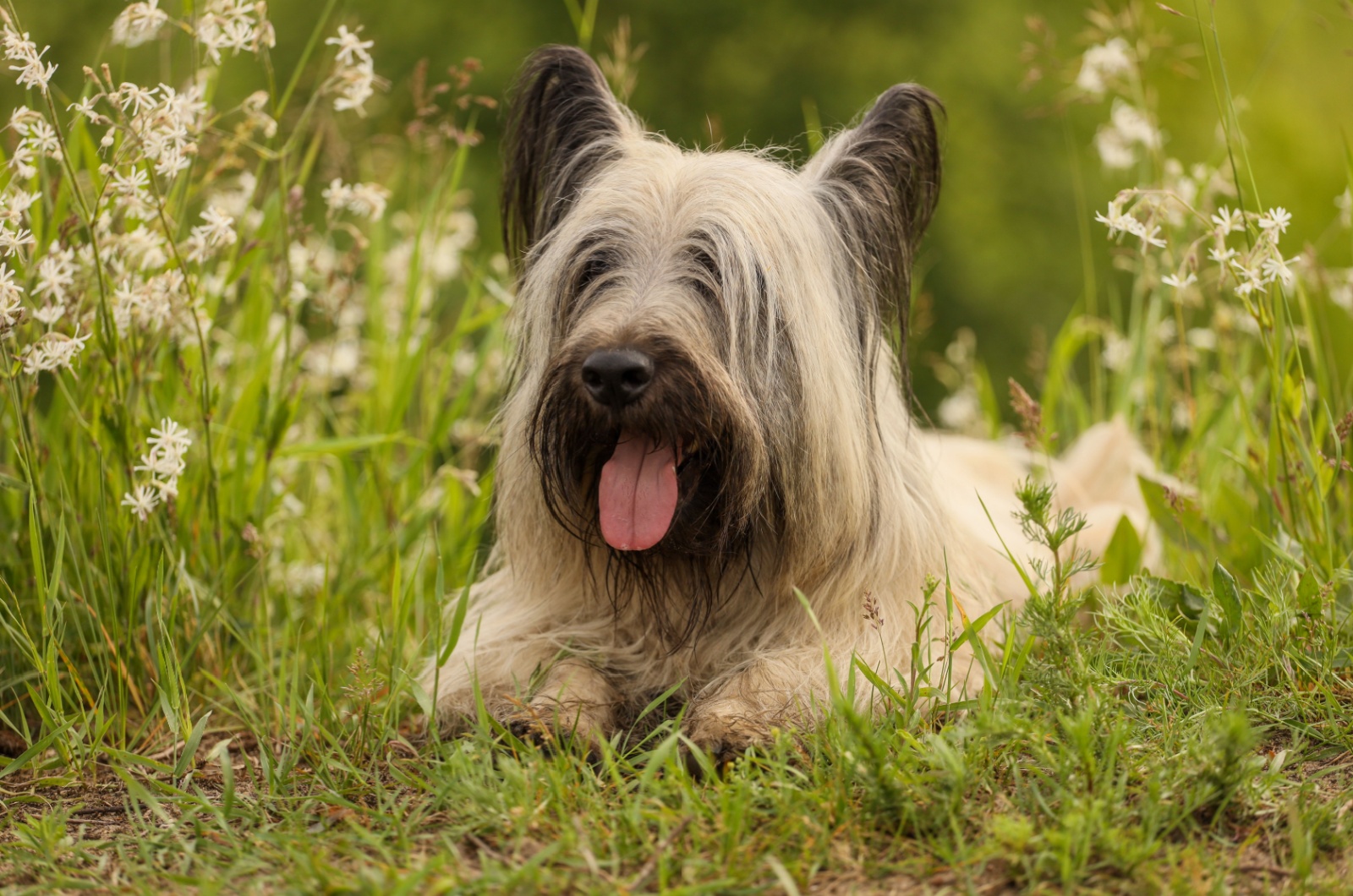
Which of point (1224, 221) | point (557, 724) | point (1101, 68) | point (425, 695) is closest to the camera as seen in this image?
point (557, 724)

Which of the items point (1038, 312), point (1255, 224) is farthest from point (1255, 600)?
point (1038, 312)

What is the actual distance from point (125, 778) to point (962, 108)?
1174 cm

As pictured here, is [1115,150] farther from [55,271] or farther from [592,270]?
[55,271]

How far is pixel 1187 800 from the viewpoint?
7.95 feet

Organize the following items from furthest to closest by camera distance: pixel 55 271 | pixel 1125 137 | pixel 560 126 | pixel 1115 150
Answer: pixel 1115 150 < pixel 1125 137 < pixel 560 126 < pixel 55 271

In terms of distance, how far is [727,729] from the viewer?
2.91 meters

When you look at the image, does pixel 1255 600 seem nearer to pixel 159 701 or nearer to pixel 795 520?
pixel 795 520

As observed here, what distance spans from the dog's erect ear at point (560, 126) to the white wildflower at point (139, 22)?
3.23 ft

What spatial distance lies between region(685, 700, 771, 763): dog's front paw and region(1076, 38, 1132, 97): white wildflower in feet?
9.71

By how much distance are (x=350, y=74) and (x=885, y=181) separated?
1.47 m

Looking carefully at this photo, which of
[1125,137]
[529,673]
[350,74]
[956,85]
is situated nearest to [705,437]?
[529,673]

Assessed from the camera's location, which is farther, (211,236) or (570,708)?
(211,236)

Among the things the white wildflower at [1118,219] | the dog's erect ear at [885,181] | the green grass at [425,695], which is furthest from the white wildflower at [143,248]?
the white wildflower at [1118,219]

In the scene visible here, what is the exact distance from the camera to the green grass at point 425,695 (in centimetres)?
238
